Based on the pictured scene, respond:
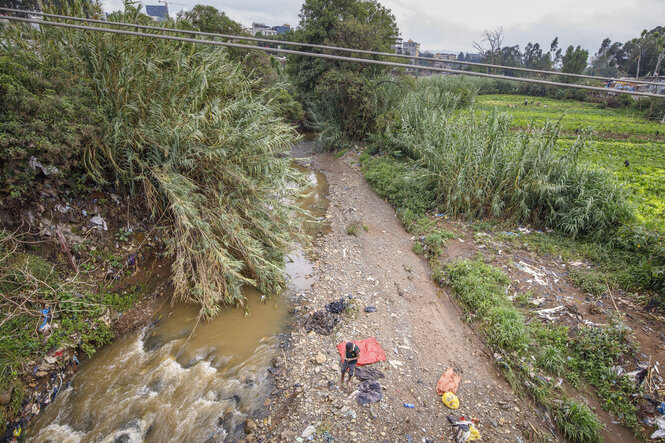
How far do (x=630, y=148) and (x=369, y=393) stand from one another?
1684 cm

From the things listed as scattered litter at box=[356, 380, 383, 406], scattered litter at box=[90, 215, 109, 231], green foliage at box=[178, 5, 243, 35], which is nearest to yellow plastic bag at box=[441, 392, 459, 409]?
scattered litter at box=[356, 380, 383, 406]

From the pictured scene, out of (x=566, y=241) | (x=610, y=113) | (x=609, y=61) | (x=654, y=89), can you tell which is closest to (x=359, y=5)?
(x=566, y=241)

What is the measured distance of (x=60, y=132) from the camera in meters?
4.22

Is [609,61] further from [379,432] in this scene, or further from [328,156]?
[379,432]

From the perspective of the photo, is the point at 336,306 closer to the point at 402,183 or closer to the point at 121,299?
the point at 121,299

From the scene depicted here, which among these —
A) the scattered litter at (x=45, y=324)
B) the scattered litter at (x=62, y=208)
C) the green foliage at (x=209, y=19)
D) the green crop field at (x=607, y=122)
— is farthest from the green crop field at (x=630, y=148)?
the green foliage at (x=209, y=19)

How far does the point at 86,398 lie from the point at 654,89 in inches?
1772

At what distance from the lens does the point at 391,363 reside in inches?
179

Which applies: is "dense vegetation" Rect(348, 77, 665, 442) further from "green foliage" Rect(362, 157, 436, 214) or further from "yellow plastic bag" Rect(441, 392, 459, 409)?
"yellow plastic bag" Rect(441, 392, 459, 409)

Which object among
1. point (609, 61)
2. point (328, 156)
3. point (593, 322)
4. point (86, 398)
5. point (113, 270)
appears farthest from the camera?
point (609, 61)

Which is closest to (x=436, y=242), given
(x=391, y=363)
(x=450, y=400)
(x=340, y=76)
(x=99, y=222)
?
(x=391, y=363)

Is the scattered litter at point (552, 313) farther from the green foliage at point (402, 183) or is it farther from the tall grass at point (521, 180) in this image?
the green foliage at point (402, 183)

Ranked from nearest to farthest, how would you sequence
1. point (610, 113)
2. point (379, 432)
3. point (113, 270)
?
point (379, 432)
point (113, 270)
point (610, 113)

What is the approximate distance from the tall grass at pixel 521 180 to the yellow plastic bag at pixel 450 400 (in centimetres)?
499
